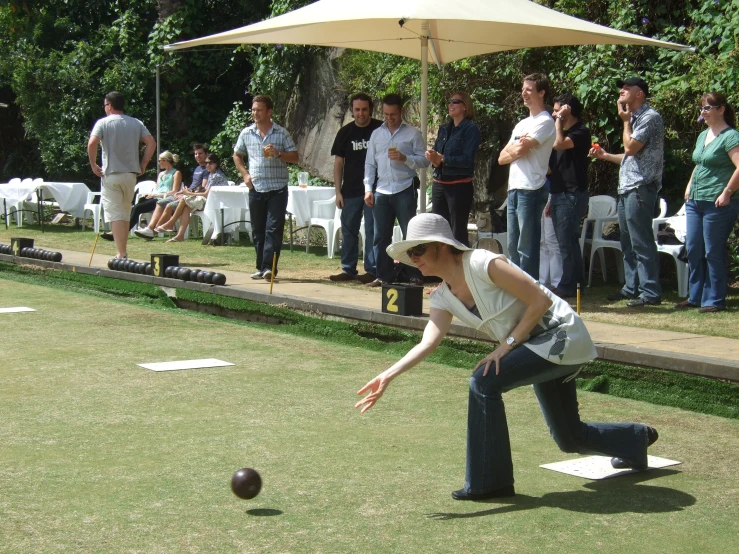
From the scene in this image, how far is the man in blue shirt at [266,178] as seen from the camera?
31.7 feet

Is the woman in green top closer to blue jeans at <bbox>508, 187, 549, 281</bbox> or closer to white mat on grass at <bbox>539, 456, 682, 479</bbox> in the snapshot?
blue jeans at <bbox>508, 187, 549, 281</bbox>

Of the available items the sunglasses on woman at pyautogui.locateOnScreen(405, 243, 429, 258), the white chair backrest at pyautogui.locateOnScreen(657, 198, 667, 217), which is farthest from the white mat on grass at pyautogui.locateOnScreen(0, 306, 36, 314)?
the sunglasses on woman at pyautogui.locateOnScreen(405, 243, 429, 258)

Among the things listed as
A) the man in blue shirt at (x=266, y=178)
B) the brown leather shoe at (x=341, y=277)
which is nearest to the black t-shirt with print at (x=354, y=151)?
the man in blue shirt at (x=266, y=178)

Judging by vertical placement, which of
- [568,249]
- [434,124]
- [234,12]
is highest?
[234,12]

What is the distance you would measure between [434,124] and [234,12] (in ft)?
29.1

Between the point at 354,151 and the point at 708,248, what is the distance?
11.4 ft

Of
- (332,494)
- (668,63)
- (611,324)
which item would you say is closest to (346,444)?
(332,494)

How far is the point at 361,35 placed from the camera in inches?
340

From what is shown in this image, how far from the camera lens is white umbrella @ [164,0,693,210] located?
25.2ft

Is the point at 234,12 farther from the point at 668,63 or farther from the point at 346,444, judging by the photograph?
the point at 346,444

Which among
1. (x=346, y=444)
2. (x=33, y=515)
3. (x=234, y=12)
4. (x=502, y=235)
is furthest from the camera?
(x=234, y=12)

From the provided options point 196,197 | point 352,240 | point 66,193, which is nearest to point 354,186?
point 352,240

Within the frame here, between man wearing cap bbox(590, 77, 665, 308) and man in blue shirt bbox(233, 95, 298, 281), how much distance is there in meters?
3.13

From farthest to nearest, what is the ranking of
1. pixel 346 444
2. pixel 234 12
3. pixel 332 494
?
pixel 234 12 < pixel 346 444 < pixel 332 494
